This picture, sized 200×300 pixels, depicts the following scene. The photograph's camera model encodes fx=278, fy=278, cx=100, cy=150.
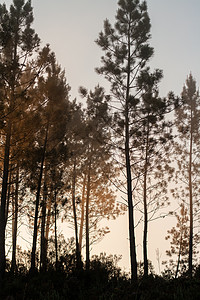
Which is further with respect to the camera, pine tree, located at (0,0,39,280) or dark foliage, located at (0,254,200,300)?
pine tree, located at (0,0,39,280)

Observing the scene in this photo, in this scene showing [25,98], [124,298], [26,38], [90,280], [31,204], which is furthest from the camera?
[31,204]

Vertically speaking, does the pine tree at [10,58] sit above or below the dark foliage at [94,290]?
above

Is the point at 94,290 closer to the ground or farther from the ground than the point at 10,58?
closer to the ground

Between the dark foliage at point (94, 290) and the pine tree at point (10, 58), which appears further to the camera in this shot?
the pine tree at point (10, 58)

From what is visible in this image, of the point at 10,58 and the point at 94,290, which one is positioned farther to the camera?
the point at 10,58

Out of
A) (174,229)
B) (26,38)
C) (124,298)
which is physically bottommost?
(124,298)

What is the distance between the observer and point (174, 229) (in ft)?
62.6

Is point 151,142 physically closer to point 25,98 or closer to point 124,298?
point 25,98

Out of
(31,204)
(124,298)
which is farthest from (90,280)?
(31,204)

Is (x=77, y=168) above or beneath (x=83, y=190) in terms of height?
above

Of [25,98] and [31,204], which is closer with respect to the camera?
[25,98]

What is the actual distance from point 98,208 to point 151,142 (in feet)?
20.9

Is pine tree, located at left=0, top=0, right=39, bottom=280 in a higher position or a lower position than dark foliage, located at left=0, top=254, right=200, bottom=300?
higher

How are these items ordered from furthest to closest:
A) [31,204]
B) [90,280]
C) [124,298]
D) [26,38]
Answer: [31,204], [26,38], [90,280], [124,298]
